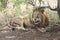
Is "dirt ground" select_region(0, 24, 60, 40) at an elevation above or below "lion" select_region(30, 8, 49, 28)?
below

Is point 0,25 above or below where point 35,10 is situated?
below

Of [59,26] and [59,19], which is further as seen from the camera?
[59,19]

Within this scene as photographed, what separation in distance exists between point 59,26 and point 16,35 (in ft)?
4.66

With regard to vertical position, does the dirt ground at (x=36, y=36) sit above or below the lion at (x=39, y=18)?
below

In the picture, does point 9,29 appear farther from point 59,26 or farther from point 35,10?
point 59,26

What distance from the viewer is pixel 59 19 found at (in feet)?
26.9

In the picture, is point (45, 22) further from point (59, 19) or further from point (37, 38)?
point (37, 38)

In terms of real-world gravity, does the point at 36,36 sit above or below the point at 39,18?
below

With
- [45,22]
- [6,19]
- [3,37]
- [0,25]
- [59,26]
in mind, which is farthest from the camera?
[6,19]

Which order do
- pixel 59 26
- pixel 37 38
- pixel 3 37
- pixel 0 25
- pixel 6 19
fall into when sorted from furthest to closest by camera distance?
pixel 6 19 < pixel 0 25 < pixel 59 26 < pixel 3 37 < pixel 37 38

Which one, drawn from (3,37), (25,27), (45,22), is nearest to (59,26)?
(45,22)

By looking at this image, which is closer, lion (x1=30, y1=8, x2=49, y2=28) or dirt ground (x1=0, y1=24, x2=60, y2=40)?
dirt ground (x1=0, y1=24, x2=60, y2=40)

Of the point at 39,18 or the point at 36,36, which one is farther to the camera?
the point at 39,18

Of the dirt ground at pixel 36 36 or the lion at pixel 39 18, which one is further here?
the lion at pixel 39 18
